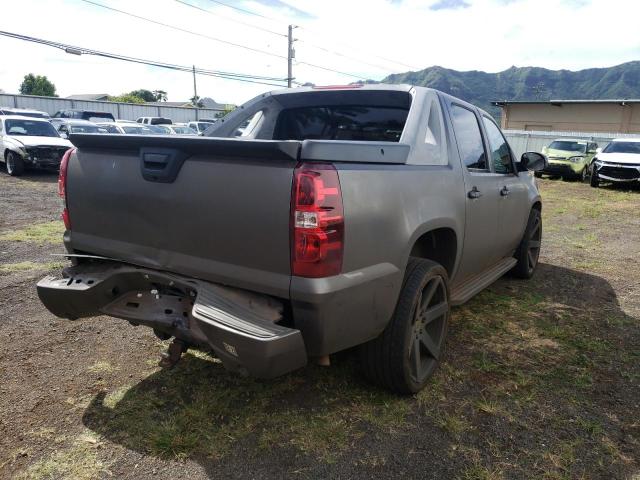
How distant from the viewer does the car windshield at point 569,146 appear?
62.2 ft

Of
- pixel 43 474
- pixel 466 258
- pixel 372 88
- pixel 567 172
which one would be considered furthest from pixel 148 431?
pixel 567 172

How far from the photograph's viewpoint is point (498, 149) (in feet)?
14.4

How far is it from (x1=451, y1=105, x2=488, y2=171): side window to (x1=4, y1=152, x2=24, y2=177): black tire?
1336 cm

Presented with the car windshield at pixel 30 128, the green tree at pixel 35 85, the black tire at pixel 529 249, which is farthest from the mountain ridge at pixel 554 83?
the black tire at pixel 529 249

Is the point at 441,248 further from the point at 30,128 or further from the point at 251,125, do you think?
the point at 30,128

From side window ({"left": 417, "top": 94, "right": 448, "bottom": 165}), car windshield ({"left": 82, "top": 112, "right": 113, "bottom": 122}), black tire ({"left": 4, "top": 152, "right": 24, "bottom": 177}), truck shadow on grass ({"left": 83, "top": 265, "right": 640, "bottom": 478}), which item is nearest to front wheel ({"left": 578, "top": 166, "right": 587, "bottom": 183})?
truck shadow on grass ({"left": 83, "top": 265, "right": 640, "bottom": 478})

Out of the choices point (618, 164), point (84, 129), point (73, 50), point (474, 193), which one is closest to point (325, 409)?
point (474, 193)

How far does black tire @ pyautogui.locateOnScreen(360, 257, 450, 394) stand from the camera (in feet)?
8.68

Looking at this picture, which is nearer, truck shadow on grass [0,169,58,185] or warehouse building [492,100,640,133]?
truck shadow on grass [0,169,58,185]

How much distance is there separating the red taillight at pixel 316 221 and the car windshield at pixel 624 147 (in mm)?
17492

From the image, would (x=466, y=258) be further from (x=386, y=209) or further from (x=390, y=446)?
(x=390, y=446)

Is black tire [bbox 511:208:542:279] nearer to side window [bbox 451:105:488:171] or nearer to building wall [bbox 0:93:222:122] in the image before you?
side window [bbox 451:105:488:171]

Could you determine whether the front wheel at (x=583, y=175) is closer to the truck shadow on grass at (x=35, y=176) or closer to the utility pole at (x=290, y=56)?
the truck shadow on grass at (x=35, y=176)

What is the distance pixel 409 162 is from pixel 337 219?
2.64ft
